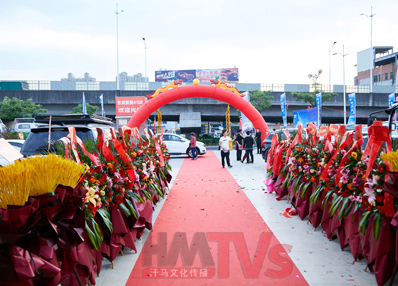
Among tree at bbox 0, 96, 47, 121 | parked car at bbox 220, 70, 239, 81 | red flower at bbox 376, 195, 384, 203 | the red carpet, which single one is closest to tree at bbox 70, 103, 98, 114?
tree at bbox 0, 96, 47, 121

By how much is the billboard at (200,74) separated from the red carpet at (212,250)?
6219cm

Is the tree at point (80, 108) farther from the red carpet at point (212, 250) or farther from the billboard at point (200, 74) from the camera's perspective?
the billboard at point (200, 74)

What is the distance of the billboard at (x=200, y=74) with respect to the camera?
6888 cm

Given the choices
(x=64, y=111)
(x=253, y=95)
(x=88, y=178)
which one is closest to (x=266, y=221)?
(x=88, y=178)

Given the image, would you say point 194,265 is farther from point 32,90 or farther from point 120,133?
point 32,90

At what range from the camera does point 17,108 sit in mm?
31203

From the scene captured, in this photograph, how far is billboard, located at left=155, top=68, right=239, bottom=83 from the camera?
6888 centimetres

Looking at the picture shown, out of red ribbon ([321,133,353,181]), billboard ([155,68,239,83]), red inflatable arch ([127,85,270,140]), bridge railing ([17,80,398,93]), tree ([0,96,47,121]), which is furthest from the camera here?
billboard ([155,68,239,83])

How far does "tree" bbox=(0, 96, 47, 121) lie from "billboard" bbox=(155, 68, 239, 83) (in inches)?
1529

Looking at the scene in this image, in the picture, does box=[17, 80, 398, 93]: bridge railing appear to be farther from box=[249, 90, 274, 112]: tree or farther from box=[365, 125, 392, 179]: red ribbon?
box=[365, 125, 392, 179]: red ribbon

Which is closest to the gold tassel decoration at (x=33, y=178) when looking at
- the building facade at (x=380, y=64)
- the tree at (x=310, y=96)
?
the tree at (x=310, y=96)

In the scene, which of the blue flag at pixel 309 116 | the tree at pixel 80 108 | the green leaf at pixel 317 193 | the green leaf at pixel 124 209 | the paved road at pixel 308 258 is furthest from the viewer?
the tree at pixel 80 108

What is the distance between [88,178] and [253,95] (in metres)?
31.7

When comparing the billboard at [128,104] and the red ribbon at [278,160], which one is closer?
the red ribbon at [278,160]
